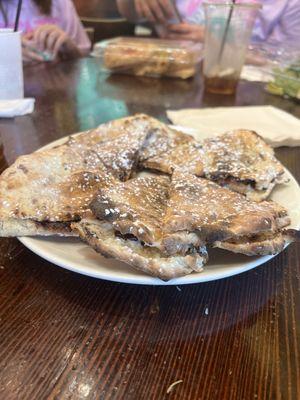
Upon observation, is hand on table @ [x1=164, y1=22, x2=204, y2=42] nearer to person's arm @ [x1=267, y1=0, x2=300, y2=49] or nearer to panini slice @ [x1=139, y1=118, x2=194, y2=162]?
person's arm @ [x1=267, y1=0, x2=300, y2=49]

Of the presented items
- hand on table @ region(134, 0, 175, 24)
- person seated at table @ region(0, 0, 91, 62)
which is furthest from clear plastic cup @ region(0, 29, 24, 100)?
hand on table @ region(134, 0, 175, 24)

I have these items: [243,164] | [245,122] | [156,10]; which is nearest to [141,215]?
[243,164]

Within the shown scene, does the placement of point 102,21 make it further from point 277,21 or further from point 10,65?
point 10,65

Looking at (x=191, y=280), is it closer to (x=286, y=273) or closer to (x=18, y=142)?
(x=286, y=273)

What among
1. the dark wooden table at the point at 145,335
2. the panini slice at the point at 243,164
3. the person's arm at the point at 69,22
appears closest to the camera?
the dark wooden table at the point at 145,335

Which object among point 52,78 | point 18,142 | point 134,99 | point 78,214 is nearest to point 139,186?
point 78,214

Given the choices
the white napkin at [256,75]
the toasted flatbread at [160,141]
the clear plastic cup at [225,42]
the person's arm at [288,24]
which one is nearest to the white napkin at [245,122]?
the toasted flatbread at [160,141]

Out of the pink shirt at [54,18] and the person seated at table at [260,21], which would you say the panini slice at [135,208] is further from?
the pink shirt at [54,18]
